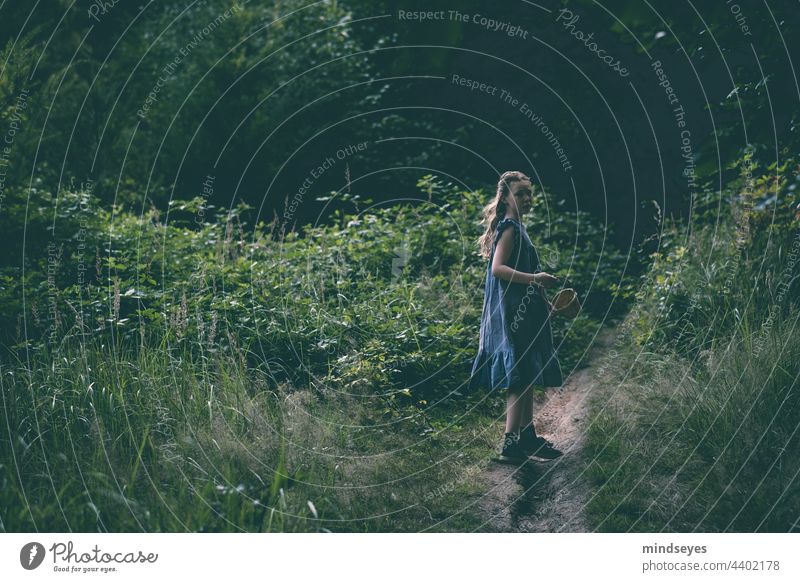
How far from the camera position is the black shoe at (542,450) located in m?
5.09

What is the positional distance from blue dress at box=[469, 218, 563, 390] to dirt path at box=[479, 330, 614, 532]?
52 centimetres

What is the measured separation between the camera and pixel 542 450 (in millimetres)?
5148

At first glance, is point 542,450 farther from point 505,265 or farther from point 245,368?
point 245,368

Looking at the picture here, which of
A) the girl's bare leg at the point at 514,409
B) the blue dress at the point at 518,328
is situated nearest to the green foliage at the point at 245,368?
the girl's bare leg at the point at 514,409

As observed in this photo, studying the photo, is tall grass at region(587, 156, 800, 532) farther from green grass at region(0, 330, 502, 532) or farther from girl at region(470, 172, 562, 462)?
green grass at region(0, 330, 502, 532)

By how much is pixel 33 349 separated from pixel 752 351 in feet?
15.5

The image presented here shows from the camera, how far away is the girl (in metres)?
4.91

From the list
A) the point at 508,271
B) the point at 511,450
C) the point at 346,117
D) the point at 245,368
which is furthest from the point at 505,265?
the point at 346,117

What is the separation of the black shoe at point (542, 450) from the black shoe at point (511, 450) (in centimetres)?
6

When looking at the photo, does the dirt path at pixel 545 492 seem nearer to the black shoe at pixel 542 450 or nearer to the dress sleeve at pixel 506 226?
the black shoe at pixel 542 450
